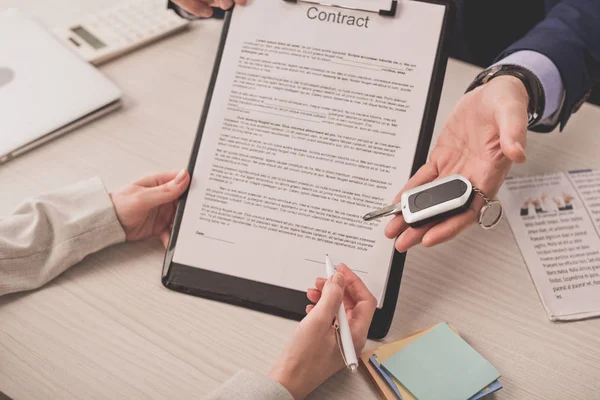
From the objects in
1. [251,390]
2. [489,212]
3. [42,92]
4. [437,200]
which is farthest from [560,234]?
[42,92]

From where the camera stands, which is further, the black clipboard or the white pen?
the black clipboard

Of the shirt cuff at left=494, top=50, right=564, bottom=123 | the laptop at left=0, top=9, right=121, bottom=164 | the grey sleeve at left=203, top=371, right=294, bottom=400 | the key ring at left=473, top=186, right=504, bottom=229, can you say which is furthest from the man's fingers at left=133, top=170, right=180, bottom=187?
the shirt cuff at left=494, top=50, right=564, bottom=123

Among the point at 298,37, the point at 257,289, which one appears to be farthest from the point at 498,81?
the point at 257,289

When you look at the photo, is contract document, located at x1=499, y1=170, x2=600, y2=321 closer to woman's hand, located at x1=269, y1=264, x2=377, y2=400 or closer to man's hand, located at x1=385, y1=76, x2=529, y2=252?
man's hand, located at x1=385, y1=76, x2=529, y2=252

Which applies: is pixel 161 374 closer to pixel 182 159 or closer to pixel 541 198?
pixel 182 159

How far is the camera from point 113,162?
37.0 inches

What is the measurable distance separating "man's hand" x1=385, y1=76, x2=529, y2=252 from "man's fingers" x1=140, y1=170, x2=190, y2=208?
298mm

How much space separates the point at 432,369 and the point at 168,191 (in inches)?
16.9

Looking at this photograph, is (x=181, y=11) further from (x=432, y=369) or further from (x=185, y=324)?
(x=432, y=369)

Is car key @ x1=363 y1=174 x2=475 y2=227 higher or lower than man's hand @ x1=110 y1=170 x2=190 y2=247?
higher

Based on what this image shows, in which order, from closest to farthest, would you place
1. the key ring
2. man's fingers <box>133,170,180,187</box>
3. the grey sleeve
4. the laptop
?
the grey sleeve, the key ring, man's fingers <box>133,170,180,187</box>, the laptop

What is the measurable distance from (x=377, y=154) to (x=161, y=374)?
407 mm

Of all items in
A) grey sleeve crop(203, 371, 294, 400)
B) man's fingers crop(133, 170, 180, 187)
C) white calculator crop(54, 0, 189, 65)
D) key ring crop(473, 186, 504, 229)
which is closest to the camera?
grey sleeve crop(203, 371, 294, 400)

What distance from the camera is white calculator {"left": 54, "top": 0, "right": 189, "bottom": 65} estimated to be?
3.58ft
